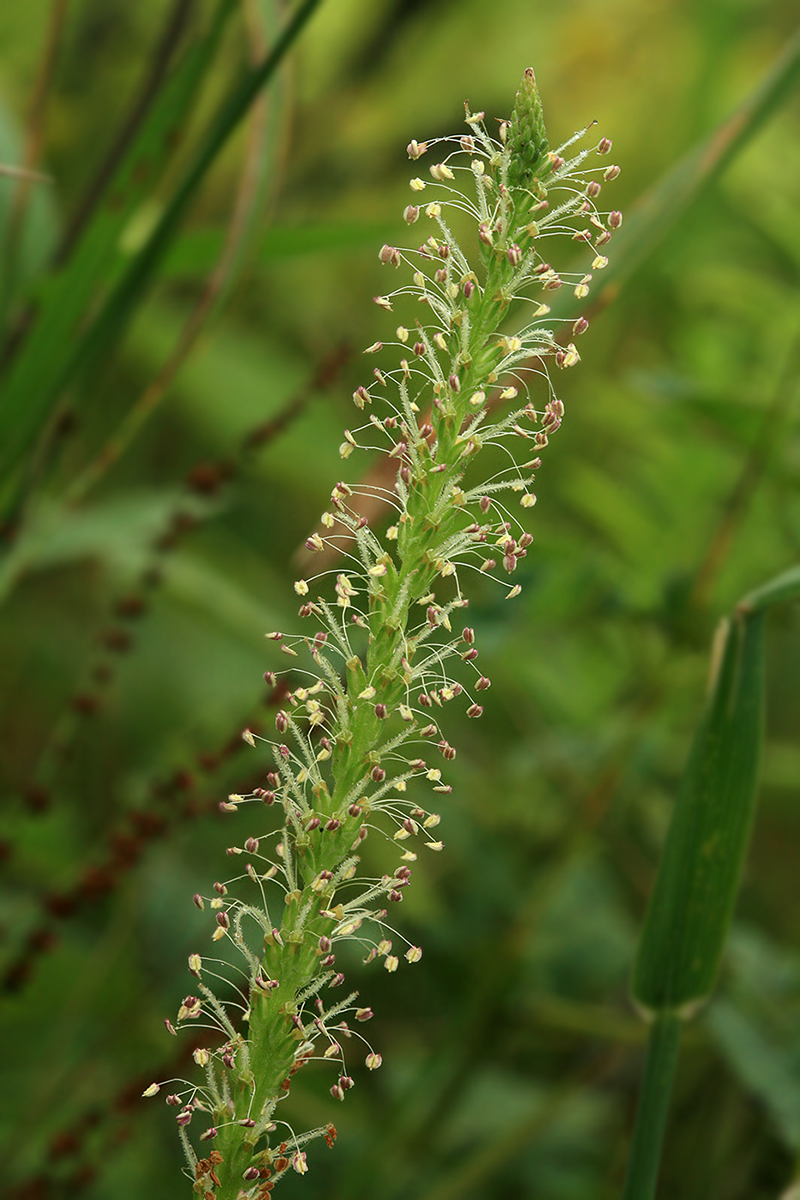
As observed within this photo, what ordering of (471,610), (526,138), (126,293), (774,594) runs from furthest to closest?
(471,610), (126,293), (774,594), (526,138)

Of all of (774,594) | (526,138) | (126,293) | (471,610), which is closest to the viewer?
(526,138)

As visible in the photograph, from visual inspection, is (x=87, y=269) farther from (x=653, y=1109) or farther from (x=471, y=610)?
(x=653, y=1109)

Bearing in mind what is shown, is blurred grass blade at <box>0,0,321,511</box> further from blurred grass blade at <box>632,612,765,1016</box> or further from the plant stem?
the plant stem

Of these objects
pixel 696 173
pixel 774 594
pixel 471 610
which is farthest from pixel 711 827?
pixel 696 173

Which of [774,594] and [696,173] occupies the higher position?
[696,173]

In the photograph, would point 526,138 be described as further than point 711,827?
No

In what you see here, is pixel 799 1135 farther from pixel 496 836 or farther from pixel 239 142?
pixel 239 142

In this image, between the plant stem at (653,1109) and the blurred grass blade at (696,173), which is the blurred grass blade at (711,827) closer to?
the plant stem at (653,1109)

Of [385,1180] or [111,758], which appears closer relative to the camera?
[385,1180]

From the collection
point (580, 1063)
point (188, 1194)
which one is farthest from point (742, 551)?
point (188, 1194)
